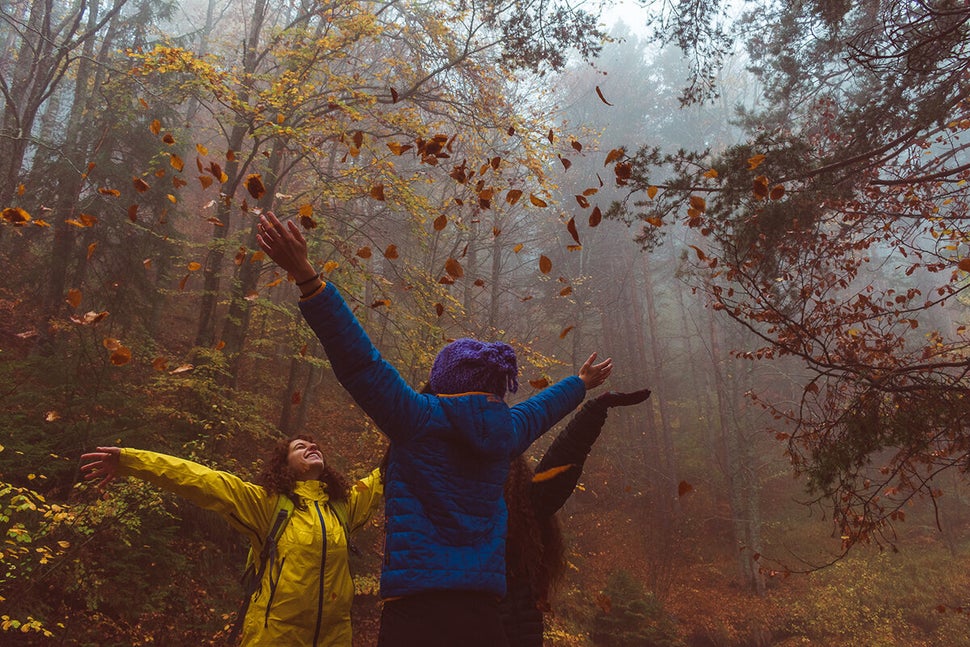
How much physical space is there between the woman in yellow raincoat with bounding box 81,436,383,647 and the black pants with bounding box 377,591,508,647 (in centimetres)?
136

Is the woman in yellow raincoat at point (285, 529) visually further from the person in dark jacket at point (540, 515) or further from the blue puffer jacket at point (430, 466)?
the blue puffer jacket at point (430, 466)

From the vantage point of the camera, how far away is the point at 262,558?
277cm

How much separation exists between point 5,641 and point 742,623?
525 inches

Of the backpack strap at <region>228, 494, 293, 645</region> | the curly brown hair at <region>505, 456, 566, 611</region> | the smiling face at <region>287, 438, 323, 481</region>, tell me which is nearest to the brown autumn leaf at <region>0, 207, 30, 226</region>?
the smiling face at <region>287, 438, 323, 481</region>

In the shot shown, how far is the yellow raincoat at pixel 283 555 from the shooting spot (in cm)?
256

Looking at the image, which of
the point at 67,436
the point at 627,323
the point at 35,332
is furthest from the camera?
the point at 627,323

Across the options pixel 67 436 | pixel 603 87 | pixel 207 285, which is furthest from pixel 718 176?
pixel 603 87

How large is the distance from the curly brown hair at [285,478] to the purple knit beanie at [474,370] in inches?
64.7

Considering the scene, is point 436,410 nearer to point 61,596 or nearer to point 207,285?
point 61,596

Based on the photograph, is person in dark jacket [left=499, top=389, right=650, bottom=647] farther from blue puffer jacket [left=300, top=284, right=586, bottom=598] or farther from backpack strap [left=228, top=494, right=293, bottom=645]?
backpack strap [left=228, top=494, right=293, bottom=645]

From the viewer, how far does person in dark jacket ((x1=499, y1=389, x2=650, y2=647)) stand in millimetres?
2273

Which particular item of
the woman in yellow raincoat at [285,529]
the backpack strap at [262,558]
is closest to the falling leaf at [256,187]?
the woman in yellow raincoat at [285,529]

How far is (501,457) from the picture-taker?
1.67 meters

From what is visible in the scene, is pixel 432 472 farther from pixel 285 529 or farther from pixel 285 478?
pixel 285 478
